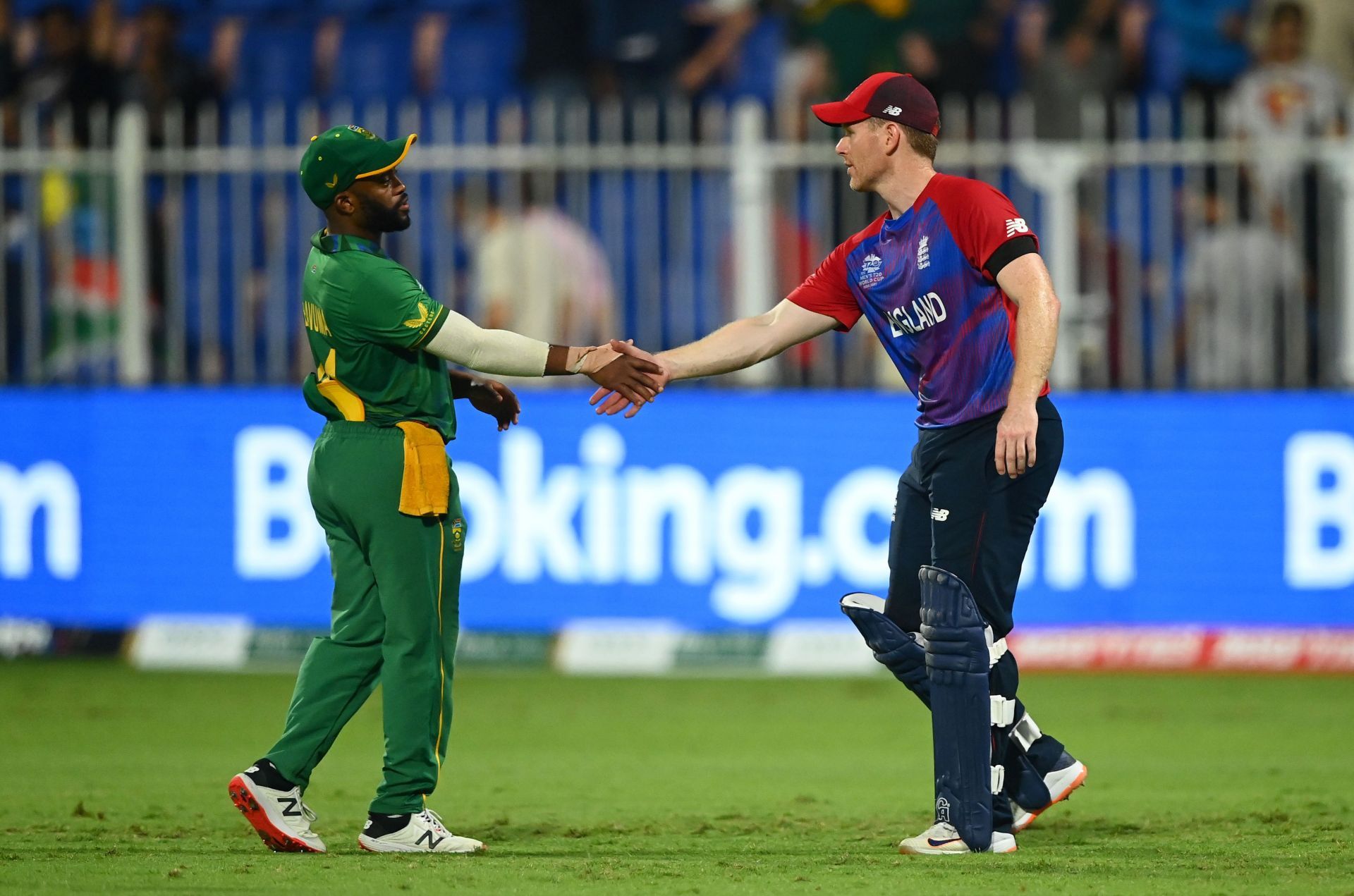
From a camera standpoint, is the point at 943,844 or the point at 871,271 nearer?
the point at 943,844

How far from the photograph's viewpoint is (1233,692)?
1101cm

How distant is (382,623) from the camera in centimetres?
666

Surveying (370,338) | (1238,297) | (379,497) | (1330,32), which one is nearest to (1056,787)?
(379,497)

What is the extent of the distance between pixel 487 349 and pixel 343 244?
573 millimetres

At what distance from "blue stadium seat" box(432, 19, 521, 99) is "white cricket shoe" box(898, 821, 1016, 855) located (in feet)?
29.2

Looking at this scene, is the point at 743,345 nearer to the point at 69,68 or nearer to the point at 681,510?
the point at 681,510

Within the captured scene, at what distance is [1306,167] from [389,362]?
6919 millimetres

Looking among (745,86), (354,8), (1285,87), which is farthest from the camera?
(354,8)

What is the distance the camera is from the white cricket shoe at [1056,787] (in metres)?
6.88

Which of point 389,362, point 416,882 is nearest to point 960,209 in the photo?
point 389,362

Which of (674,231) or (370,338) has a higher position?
(674,231)

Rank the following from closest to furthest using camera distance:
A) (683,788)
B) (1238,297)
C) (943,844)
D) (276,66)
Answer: (943,844) < (683,788) < (1238,297) < (276,66)

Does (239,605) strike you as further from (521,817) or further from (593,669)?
(521,817)

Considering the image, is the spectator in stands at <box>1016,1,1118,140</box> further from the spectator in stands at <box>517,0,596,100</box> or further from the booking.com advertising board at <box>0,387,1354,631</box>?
the spectator in stands at <box>517,0,596,100</box>
